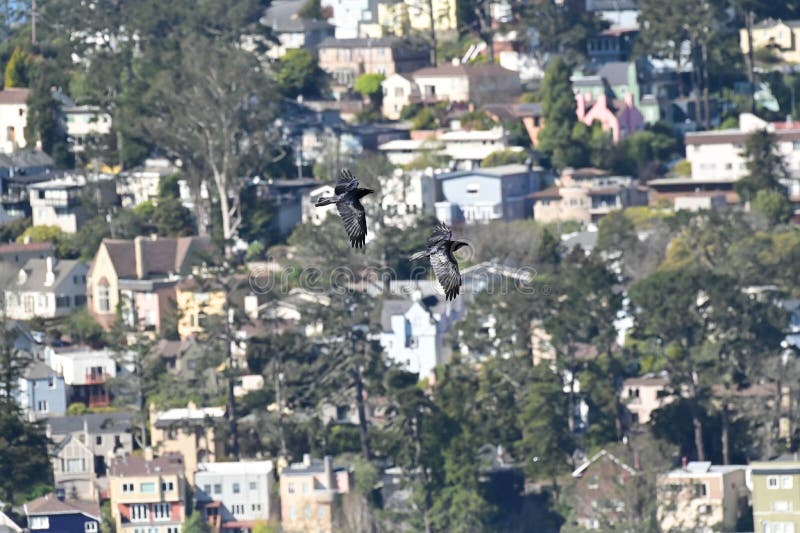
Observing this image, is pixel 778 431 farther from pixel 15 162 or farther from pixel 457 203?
pixel 15 162

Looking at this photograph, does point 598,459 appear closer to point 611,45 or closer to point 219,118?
point 219,118

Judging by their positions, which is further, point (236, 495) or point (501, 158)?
point (501, 158)

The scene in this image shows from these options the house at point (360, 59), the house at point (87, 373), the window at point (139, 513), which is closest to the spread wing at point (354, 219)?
the window at point (139, 513)

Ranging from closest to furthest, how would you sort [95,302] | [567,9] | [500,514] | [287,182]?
[500,514] < [95,302] < [287,182] < [567,9]

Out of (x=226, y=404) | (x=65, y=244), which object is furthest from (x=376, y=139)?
(x=226, y=404)

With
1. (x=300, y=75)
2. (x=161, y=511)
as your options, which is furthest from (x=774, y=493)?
(x=300, y=75)

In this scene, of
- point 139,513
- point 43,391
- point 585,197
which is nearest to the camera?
point 139,513
